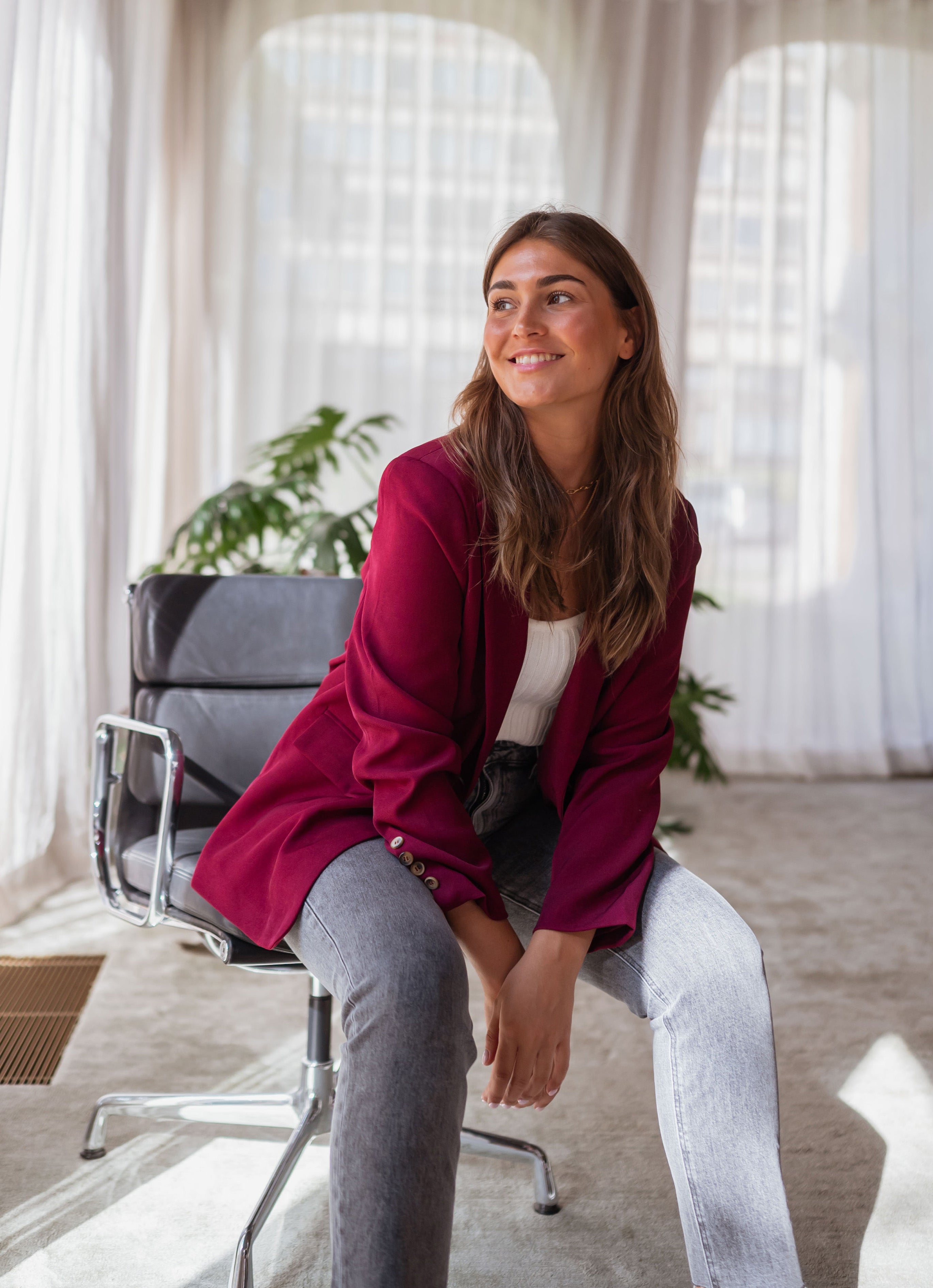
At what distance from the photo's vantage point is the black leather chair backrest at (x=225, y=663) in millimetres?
1612

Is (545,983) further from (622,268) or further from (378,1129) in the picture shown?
(622,268)

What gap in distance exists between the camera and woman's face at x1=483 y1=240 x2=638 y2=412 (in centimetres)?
128

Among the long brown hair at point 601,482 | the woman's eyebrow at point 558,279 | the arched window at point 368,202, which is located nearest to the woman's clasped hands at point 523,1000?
the long brown hair at point 601,482

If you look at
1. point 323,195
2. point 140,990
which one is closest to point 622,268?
point 140,990

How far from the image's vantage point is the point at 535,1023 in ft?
3.65

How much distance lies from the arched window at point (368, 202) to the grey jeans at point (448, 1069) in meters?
3.06

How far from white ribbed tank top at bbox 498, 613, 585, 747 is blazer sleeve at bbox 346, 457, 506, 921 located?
0.30ft

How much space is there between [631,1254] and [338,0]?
4024mm

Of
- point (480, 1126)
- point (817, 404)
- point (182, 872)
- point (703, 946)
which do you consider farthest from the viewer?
point (817, 404)

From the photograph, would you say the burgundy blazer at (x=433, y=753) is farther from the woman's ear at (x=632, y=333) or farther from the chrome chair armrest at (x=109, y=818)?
the woman's ear at (x=632, y=333)

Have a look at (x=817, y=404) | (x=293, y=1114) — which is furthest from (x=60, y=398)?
(x=817, y=404)

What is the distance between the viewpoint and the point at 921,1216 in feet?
4.86

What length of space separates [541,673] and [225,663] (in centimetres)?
59

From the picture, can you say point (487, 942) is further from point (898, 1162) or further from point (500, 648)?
point (898, 1162)
